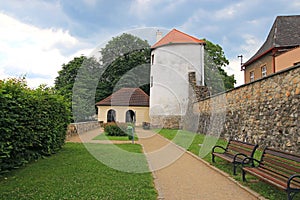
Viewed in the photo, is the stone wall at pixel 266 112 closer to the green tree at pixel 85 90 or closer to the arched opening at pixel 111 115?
the arched opening at pixel 111 115

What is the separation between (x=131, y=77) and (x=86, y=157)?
25.8 m

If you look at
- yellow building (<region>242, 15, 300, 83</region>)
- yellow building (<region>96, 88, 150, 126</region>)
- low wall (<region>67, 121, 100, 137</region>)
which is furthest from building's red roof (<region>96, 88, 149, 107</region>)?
yellow building (<region>242, 15, 300, 83</region>)

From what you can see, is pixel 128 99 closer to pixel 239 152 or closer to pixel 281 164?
pixel 239 152

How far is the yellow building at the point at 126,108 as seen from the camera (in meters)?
29.5

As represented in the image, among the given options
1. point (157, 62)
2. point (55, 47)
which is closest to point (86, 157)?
point (55, 47)

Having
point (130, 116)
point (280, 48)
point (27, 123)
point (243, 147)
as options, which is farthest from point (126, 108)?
point (243, 147)

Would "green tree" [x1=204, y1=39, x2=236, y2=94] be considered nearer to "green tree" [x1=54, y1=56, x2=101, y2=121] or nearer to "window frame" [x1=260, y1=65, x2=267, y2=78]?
"window frame" [x1=260, y1=65, x2=267, y2=78]

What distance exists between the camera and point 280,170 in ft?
14.9

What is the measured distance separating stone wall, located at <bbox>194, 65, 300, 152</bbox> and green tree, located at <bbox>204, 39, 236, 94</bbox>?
19.4 meters

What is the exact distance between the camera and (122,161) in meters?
7.79

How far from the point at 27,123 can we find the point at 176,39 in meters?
22.3

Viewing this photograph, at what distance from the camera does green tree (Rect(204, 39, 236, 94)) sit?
33844 millimetres

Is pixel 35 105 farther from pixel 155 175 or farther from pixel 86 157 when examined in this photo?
pixel 155 175

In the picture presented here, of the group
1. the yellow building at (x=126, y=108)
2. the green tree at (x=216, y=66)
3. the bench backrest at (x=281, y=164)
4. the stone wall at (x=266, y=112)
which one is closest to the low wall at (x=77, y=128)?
the yellow building at (x=126, y=108)
